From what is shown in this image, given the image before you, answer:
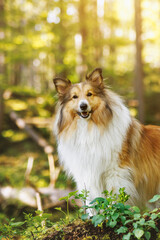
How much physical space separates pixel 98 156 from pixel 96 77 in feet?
4.03

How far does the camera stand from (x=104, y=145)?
3.60 meters

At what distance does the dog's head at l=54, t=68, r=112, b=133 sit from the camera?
368 cm

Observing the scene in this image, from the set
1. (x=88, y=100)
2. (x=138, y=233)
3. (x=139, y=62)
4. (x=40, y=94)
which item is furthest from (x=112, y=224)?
(x=40, y=94)

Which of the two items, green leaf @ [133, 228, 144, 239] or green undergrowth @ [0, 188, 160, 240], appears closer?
green leaf @ [133, 228, 144, 239]

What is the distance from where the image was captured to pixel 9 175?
9.08 metres

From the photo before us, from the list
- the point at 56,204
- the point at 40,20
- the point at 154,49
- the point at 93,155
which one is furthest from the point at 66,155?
the point at 154,49

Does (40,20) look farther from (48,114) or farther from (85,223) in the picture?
(85,223)

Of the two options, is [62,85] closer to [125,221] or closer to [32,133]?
[125,221]

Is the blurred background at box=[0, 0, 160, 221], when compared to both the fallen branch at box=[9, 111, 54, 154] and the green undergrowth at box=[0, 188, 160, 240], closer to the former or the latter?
the fallen branch at box=[9, 111, 54, 154]

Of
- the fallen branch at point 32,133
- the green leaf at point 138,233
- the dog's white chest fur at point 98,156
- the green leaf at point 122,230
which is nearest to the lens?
the green leaf at point 138,233

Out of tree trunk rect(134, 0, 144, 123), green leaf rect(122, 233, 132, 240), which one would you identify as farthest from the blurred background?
green leaf rect(122, 233, 132, 240)

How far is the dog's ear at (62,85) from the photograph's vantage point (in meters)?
4.06

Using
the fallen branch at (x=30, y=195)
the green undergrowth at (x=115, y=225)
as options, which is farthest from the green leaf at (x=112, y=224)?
the fallen branch at (x=30, y=195)

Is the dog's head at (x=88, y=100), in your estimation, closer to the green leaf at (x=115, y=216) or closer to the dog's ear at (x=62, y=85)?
the dog's ear at (x=62, y=85)
